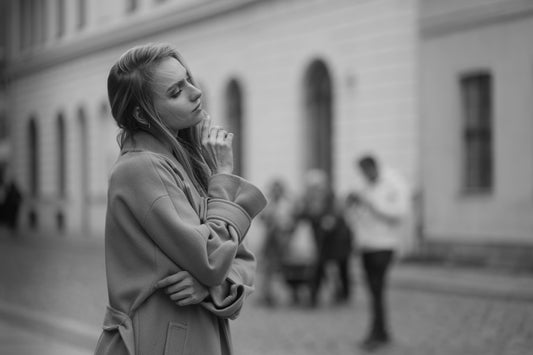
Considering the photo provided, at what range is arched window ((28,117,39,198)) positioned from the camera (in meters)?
35.8

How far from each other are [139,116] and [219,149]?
24 centimetres

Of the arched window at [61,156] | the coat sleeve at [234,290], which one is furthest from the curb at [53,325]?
the arched window at [61,156]

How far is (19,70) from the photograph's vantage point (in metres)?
34.8

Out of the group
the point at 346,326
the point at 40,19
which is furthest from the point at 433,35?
the point at 40,19

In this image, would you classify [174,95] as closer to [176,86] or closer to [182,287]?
[176,86]

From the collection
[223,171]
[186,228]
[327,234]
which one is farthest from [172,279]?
[327,234]

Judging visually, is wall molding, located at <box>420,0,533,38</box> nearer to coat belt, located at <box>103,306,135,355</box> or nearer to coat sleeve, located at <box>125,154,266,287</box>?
coat sleeve, located at <box>125,154,266,287</box>

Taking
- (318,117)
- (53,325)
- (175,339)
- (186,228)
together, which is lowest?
(53,325)

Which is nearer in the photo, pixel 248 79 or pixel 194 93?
pixel 194 93

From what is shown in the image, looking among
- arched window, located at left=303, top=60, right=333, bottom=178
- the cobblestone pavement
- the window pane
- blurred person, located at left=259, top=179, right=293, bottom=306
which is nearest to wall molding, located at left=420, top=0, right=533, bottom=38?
the window pane

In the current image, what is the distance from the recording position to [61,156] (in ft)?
111

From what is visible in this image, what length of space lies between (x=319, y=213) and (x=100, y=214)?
1781 cm

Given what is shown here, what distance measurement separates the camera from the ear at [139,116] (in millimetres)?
2703

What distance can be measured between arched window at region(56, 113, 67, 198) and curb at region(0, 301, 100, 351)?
70.1 feet
